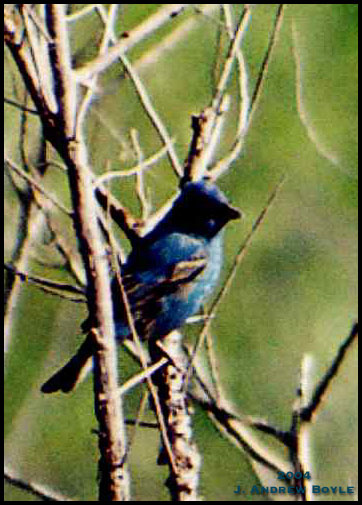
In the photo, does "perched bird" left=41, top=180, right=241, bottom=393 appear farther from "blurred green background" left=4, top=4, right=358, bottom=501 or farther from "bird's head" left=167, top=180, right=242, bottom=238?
"blurred green background" left=4, top=4, right=358, bottom=501

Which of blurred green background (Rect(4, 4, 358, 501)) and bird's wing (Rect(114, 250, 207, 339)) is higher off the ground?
bird's wing (Rect(114, 250, 207, 339))

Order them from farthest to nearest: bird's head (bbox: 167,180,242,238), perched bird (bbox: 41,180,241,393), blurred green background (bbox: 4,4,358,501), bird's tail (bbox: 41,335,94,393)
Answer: blurred green background (bbox: 4,4,358,501) → bird's head (bbox: 167,180,242,238) → perched bird (bbox: 41,180,241,393) → bird's tail (bbox: 41,335,94,393)

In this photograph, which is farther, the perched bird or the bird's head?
the bird's head

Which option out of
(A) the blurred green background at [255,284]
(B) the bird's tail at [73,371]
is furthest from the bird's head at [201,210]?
(A) the blurred green background at [255,284]

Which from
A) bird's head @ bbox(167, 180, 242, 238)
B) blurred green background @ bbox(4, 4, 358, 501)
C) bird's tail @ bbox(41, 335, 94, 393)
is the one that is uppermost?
bird's head @ bbox(167, 180, 242, 238)

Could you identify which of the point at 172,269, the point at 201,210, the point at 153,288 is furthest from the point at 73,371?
the point at 201,210

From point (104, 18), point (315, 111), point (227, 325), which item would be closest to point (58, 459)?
point (227, 325)

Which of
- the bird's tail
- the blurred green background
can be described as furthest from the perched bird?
the blurred green background

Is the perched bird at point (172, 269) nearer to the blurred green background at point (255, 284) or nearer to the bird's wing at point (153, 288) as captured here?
the bird's wing at point (153, 288)
